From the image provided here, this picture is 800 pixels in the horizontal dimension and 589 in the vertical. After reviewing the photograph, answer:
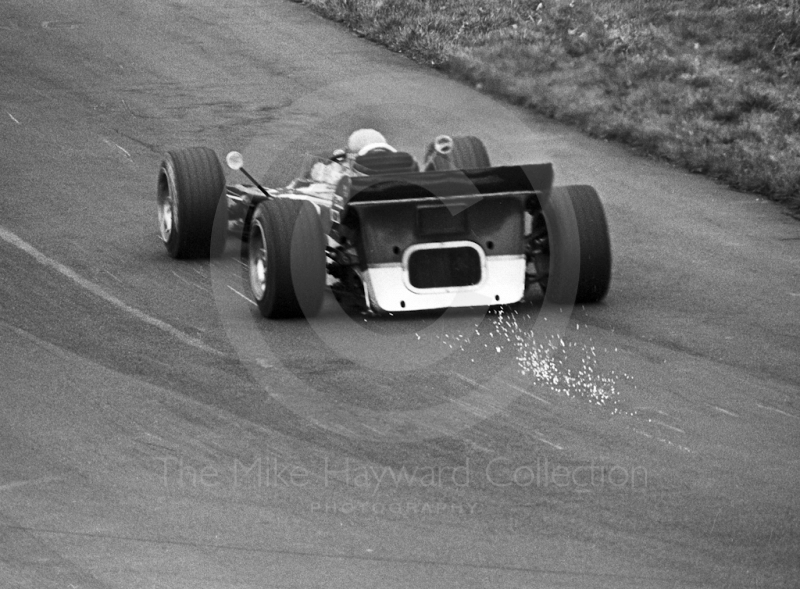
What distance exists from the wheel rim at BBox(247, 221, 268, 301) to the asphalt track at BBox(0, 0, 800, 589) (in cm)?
17

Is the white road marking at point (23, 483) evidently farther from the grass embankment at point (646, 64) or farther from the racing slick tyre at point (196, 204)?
the grass embankment at point (646, 64)

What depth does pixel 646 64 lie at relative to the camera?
15883 millimetres

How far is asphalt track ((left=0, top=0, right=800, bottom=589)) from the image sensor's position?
561 cm

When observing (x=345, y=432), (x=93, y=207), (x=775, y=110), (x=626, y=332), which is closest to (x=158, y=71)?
(x=93, y=207)

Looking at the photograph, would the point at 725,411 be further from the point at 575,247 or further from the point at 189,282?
the point at 189,282

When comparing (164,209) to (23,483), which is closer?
(23,483)

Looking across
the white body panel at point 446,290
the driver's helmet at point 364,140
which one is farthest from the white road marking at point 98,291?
the driver's helmet at point 364,140

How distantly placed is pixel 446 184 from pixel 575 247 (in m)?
0.93

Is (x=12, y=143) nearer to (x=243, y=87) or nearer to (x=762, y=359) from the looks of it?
(x=243, y=87)

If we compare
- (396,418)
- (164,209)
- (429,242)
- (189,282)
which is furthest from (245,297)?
(396,418)

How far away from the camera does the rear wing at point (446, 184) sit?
835 centimetres

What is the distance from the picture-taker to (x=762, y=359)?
810 cm

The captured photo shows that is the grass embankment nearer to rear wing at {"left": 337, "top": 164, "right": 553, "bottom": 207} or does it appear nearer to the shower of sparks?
rear wing at {"left": 337, "top": 164, "right": 553, "bottom": 207}

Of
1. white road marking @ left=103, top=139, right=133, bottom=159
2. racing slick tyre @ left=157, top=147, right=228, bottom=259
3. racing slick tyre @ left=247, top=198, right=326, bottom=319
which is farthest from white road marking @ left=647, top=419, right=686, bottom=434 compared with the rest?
white road marking @ left=103, top=139, right=133, bottom=159
